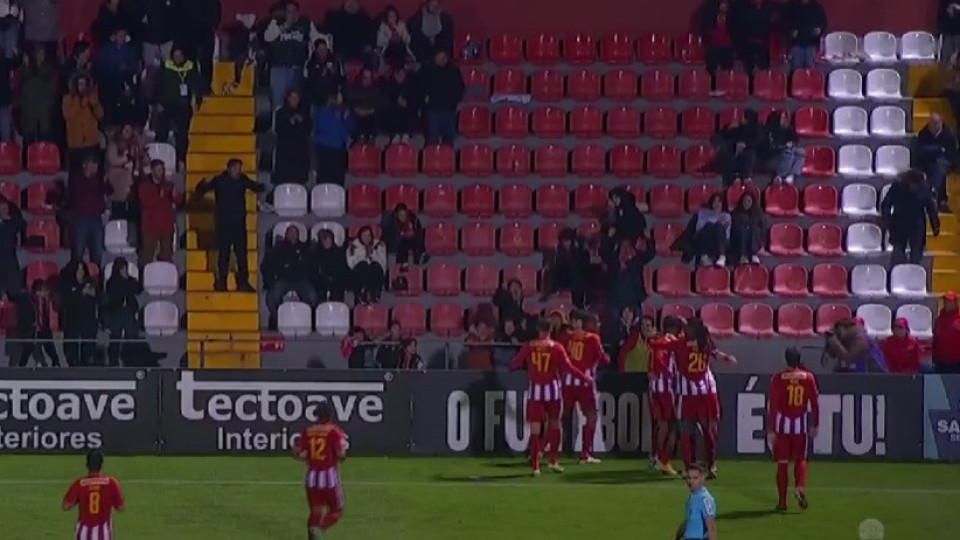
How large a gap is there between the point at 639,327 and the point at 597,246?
284cm

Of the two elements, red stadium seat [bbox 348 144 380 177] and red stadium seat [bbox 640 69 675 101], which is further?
red stadium seat [bbox 640 69 675 101]

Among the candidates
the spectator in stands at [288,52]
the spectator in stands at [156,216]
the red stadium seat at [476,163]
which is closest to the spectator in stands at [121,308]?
the spectator in stands at [156,216]

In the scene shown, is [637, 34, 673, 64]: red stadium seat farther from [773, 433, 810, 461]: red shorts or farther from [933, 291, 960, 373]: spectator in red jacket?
[773, 433, 810, 461]: red shorts

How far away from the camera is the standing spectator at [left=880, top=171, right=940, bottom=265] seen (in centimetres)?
2859

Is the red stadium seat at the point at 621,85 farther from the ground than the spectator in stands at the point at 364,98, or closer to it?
farther from the ground

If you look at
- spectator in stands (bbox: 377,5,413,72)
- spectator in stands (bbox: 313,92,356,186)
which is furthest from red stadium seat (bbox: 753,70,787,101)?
spectator in stands (bbox: 313,92,356,186)

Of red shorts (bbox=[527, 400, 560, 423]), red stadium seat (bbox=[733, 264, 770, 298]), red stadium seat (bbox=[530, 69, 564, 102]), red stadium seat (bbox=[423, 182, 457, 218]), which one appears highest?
red stadium seat (bbox=[530, 69, 564, 102])

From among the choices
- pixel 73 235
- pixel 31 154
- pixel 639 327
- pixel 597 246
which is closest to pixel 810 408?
pixel 639 327

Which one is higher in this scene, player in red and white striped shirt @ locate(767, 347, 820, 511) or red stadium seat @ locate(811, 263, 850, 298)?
red stadium seat @ locate(811, 263, 850, 298)

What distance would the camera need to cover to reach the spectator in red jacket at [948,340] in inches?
999

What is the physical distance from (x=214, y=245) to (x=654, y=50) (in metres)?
7.91

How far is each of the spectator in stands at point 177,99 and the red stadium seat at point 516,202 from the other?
4.88 meters

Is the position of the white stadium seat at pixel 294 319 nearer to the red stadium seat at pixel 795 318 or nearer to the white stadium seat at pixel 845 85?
the red stadium seat at pixel 795 318

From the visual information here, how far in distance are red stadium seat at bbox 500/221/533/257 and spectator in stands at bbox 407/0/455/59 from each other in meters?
3.11
